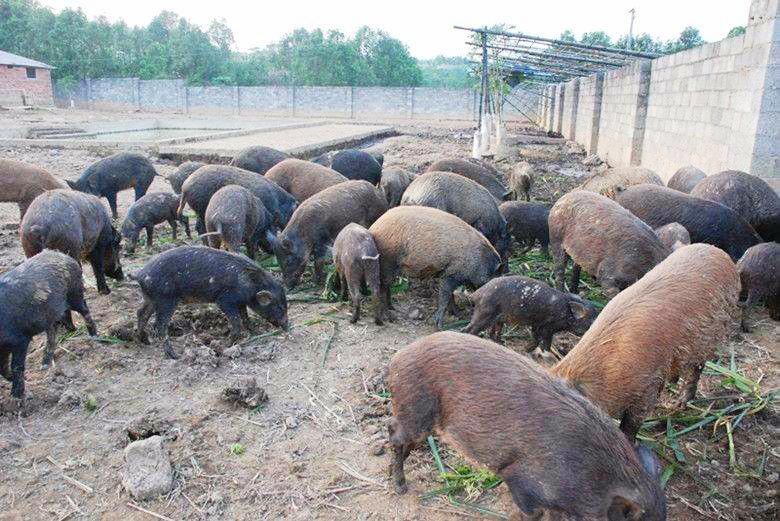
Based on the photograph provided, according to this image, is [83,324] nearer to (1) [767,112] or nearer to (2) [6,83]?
(1) [767,112]

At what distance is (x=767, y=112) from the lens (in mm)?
7430

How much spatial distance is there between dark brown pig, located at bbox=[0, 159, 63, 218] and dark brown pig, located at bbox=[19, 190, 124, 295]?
2.66 m

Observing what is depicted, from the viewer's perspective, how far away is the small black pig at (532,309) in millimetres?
5082

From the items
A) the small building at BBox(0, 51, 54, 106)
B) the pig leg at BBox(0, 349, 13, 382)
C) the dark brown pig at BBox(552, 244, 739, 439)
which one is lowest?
the pig leg at BBox(0, 349, 13, 382)

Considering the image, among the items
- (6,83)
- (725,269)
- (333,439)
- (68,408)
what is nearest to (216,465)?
(333,439)

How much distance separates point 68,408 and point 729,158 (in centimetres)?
→ 880

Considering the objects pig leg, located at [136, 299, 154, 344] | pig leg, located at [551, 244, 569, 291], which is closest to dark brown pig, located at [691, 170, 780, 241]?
pig leg, located at [551, 244, 569, 291]

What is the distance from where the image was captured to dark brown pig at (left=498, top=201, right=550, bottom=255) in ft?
26.2

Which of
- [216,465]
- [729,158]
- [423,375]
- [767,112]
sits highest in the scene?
[767,112]

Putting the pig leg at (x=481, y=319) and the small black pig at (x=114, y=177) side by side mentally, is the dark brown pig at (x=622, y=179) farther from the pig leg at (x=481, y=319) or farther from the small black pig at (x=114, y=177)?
the small black pig at (x=114, y=177)

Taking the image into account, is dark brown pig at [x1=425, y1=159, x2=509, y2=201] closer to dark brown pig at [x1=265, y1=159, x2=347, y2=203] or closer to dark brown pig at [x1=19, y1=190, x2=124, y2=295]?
dark brown pig at [x1=265, y1=159, x2=347, y2=203]

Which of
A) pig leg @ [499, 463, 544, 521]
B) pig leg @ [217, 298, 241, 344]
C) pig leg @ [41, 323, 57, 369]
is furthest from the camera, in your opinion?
pig leg @ [217, 298, 241, 344]

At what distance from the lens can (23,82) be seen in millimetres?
47750

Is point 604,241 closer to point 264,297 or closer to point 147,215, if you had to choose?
point 264,297
